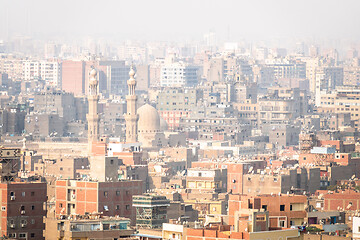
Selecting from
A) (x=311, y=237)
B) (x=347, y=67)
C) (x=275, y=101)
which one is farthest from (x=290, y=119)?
(x=311, y=237)

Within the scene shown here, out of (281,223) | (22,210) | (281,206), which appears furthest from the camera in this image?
(22,210)

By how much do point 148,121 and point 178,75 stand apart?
78.1m

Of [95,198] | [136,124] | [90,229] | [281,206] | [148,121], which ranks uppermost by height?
[148,121]

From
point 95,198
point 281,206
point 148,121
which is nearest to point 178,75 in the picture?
point 148,121

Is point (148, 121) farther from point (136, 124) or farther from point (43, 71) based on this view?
point (43, 71)

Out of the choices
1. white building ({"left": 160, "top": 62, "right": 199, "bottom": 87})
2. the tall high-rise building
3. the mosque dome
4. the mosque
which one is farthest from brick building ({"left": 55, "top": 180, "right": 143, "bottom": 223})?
white building ({"left": 160, "top": 62, "right": 199, "bottom": 87})

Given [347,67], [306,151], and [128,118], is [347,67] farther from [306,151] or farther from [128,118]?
[306,151]

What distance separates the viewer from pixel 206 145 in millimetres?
99625

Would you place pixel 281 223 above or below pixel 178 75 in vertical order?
below

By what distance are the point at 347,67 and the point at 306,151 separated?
97.0m

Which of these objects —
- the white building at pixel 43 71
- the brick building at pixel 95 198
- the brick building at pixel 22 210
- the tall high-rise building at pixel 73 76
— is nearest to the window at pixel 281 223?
the brick building at pixel 22 210

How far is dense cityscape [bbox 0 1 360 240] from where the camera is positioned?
4012 cm

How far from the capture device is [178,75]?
169 m

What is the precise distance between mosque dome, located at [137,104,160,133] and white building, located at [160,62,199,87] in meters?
75.5
